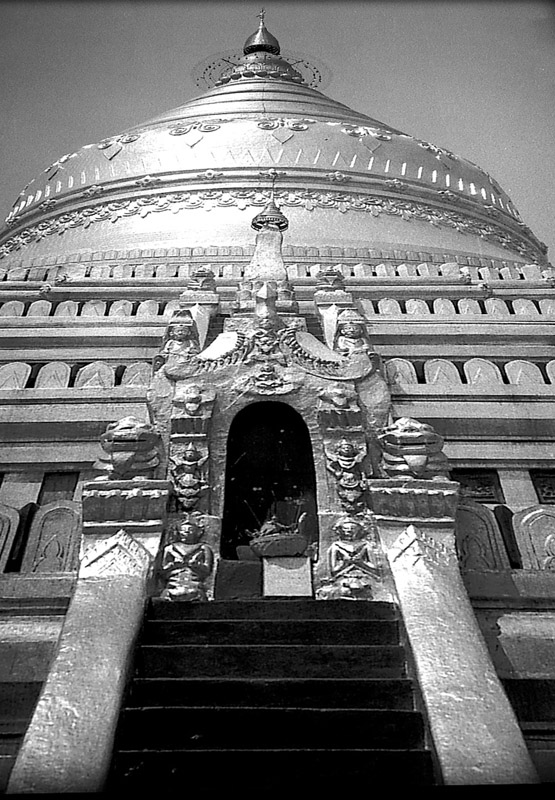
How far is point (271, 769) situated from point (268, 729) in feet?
1.02

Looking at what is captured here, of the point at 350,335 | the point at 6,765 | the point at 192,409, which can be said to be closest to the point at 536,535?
the point at 350,335

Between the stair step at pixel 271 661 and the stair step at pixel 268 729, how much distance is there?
0.37m

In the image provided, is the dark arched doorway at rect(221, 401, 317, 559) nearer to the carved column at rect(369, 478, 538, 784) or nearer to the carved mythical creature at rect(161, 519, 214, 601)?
the carved mythical creature at rect(161, 519, 214, 601)

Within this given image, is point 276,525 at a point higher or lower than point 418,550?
higher

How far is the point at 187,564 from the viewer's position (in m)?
5.75

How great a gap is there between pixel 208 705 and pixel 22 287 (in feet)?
25.5

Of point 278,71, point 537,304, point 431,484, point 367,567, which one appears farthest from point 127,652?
point 278,71

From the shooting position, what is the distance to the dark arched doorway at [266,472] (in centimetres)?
668

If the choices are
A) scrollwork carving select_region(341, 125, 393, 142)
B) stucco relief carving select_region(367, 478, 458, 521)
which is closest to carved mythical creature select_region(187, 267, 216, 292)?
stucco relief carving select_region(367, 478, 458, 521)

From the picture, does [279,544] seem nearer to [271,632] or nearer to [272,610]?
[272,610]

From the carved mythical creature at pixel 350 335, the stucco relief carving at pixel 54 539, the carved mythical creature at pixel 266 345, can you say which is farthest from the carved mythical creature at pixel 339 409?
the stucco relief carving at pixel 54 539

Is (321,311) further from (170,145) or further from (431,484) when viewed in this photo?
(170,145)

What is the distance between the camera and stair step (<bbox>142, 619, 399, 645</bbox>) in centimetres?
506

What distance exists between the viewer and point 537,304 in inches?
411
